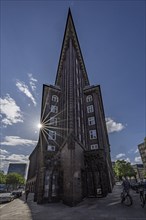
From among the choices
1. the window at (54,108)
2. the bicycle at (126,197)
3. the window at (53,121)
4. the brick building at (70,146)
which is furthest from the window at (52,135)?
the bicycle at (126,197)

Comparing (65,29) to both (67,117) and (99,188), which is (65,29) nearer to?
(67,117)

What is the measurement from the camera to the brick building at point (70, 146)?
13.9m

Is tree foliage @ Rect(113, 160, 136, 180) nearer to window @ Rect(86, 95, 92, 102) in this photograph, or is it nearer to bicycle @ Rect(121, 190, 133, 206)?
window @ Rect(86, 95, 92, 102)

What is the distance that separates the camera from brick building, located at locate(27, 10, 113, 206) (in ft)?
45.7

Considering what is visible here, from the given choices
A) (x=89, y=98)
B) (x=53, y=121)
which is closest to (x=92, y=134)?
(x=53, y=121)

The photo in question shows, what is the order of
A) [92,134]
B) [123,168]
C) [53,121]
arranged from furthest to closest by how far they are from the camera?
[123,168] < [92,134] < [53,121]

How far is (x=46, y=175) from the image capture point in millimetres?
15367

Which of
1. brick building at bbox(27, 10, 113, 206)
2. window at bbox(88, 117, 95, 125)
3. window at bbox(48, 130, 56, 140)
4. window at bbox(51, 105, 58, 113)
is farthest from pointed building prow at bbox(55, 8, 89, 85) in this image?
window at bbox(48, 130, 56, 140)

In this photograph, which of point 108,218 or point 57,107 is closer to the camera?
point 108,218

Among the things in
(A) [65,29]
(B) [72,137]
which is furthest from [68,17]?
(B) [72,137]

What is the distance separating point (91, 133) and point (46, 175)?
13.8m

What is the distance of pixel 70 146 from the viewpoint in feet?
47.0

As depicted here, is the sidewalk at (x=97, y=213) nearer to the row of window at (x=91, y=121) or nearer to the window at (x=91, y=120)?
the row of window at (x=91, y=121)

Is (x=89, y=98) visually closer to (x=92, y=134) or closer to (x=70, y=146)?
(x=92, y=134)
